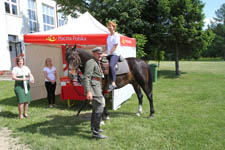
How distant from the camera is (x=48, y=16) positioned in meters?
22.6

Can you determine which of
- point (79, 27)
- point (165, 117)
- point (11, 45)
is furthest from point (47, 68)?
point (11, 45)

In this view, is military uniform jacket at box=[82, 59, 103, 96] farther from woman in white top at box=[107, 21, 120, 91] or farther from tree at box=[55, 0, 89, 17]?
tree at box=[55, 0, 89, 17]

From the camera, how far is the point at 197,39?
13.7m

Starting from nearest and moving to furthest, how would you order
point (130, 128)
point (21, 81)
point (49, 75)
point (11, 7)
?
point (130, 128) < point (21, 81) < point (49, 75) < point (11, 7)

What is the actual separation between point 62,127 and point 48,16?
69.8 feet

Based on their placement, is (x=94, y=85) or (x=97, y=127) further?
(x=97, y=127)

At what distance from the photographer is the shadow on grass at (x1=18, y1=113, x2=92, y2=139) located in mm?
4332

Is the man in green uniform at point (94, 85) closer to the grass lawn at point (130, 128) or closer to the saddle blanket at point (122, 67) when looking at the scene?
the grass lawn at point (130, 128)

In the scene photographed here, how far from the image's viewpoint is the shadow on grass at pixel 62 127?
171 inches

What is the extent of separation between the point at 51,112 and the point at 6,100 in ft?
10.5

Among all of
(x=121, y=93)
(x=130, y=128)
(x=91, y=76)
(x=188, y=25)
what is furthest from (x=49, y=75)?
(x=188, y=25)

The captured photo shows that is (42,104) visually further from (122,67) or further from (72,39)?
(122,67)

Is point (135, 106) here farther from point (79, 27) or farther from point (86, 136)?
point (79, 27)

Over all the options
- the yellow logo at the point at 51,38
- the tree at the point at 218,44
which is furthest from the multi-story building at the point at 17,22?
the tree at the point at 218,44
